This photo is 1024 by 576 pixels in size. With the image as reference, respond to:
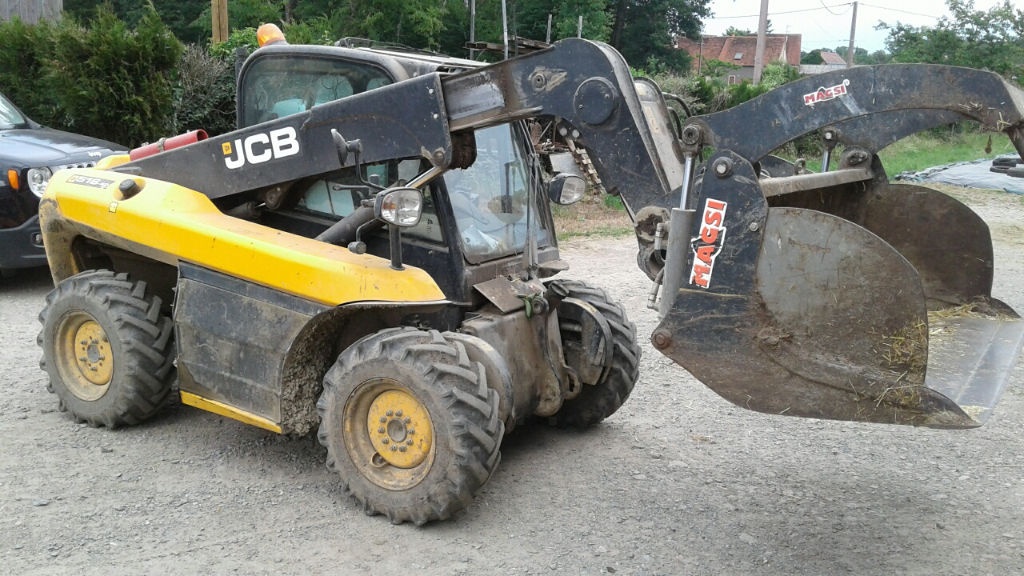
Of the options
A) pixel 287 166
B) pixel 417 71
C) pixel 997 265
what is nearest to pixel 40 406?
pixel 287 166

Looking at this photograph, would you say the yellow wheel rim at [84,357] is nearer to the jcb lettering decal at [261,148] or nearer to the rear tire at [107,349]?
the rear tire at [107,349]

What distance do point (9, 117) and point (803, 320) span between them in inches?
354

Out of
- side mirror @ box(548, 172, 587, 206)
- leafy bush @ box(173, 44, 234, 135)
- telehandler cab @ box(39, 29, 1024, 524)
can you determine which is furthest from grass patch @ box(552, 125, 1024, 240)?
leafy bush @ box(173, 44, 234, 135)

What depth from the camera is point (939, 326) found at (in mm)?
4477

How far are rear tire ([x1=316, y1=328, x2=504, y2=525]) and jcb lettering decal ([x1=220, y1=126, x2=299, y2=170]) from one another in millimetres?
1056

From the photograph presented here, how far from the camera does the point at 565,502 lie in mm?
4684

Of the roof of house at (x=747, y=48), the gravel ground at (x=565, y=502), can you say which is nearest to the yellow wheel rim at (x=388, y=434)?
the gravel ground at (x=565, y=502)

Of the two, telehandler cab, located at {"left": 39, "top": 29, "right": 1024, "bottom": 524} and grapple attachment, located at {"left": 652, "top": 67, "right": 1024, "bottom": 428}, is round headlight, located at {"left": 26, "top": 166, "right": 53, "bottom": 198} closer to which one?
telehandler cab, located at {"left": 39, "top": 29, "right": 1024, "bottom": 524}

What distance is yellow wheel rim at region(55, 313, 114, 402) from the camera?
5371 millimetres

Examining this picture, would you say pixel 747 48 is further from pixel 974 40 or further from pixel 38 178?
pixel 38 178

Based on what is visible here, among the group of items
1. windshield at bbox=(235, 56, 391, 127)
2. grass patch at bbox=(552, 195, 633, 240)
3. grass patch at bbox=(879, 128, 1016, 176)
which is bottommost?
grass patch at bbox=(552, 195, 633, 240)

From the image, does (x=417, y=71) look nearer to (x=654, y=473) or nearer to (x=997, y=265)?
(x=654, y=473)

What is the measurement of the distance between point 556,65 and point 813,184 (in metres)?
1.41

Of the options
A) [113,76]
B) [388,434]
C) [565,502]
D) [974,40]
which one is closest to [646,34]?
[974,40]
